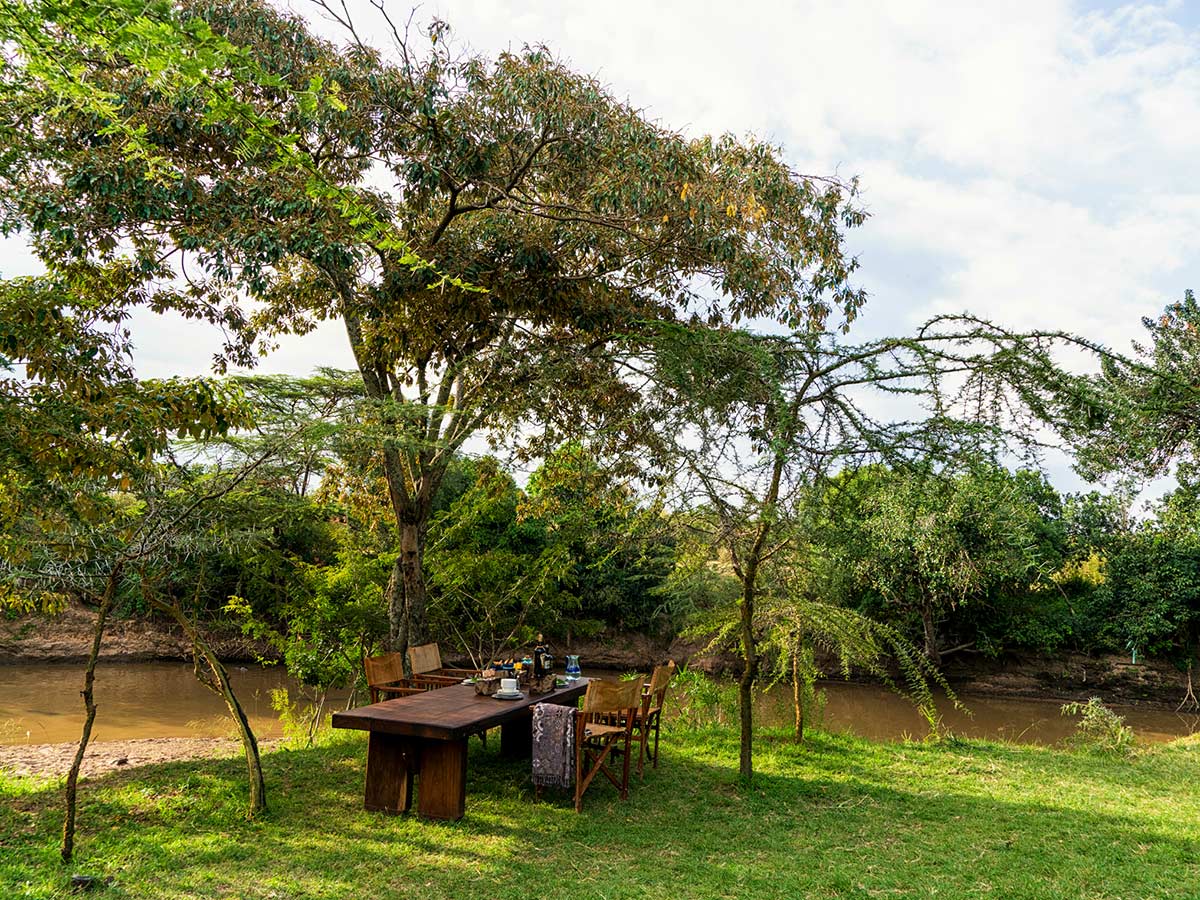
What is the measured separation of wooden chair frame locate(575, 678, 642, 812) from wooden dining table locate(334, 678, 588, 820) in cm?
53

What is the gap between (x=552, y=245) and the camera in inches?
Result: 314

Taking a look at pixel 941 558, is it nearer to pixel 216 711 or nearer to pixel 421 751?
pixel 421 751

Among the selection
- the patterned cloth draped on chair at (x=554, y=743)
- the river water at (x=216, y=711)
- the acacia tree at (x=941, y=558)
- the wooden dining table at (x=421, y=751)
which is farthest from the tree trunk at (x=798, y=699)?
the acacia tree at (x=941, y=558)

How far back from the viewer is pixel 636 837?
16.8 feet

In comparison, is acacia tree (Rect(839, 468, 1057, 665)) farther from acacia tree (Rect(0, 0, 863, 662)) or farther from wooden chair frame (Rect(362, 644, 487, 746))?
wooden chair frame (Rect(362, 644, 487, 746))

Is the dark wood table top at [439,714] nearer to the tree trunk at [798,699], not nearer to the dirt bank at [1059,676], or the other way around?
the tree trunk at [798,699]

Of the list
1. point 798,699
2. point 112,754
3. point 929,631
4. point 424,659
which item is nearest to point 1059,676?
point 929,631

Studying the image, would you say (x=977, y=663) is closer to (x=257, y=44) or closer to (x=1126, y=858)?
(x=1126, y=858)

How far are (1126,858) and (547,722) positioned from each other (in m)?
3.70

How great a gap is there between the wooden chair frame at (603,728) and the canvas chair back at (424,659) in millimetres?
2032

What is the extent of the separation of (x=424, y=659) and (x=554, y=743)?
8.16 ft

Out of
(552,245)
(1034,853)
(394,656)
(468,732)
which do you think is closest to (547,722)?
(468,732)

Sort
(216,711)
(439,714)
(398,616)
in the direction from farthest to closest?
(216,711), (398,616), (439,714)

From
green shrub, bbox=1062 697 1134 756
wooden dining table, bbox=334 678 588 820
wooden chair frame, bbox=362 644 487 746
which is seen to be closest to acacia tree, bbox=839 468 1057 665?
green shrub, bbox=1062 697 1134 756
